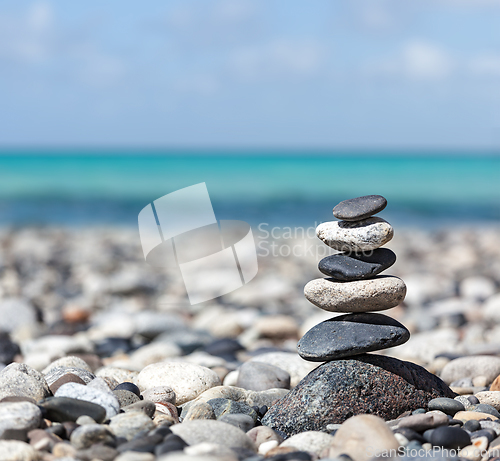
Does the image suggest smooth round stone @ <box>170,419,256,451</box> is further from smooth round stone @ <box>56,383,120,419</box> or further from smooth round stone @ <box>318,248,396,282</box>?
smooth round stone @ <box>318,248,396,282</box>

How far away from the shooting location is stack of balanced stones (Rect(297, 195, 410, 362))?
12.1 ft

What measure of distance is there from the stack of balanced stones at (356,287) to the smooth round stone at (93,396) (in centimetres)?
131

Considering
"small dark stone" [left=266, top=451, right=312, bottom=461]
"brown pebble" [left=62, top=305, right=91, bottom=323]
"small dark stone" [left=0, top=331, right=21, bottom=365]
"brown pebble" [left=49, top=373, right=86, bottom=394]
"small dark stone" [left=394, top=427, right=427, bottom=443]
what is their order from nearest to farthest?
1. "small dark stone" [left=266, top=451, right=312, bottom=461]
2. "small dark stone" [left=394, top=427, right=427, bottom=443]
3. "brown pebble" [left=49, top=373, right=86, bottom=394]
4. "small dark stone" [left=0, top=331, right=21, bottom=365]
5. "brown pebble" [left=62, top=305, right=91, bottom=323]

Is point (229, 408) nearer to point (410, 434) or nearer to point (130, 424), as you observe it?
point (130, 424)

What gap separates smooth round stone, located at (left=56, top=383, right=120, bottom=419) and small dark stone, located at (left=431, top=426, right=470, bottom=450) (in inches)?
74.3

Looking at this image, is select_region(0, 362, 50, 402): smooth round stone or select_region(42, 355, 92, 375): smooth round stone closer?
select_region(0, 362, 50, 402): smooth round stone

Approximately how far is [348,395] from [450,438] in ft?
2.36

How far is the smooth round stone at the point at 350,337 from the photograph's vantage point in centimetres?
374

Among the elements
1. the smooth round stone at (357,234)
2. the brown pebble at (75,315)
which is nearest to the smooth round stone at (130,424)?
the smooth round stone at (357,234)

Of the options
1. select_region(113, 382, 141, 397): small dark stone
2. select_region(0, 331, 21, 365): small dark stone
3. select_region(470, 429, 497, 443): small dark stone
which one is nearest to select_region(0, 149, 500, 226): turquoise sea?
select_region(0, 331, 21, 365): small dark stone

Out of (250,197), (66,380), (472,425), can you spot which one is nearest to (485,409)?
(472,425)

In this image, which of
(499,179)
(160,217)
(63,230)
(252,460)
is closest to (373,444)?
(252,460)

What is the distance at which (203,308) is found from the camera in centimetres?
969

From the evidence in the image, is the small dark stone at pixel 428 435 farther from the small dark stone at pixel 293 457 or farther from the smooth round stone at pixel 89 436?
the smooth round stone at pixel 89 436
